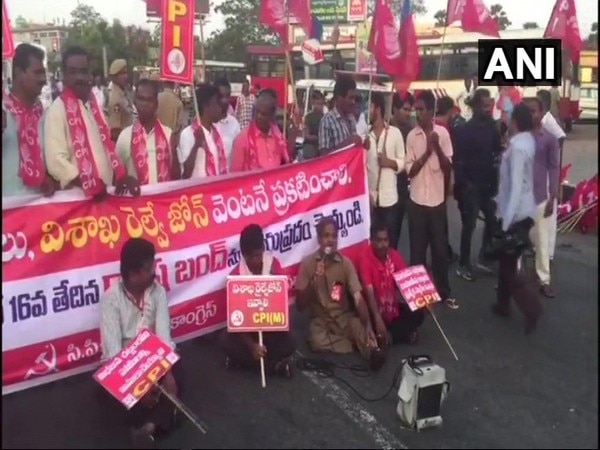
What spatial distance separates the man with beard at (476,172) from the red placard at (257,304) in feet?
8.21

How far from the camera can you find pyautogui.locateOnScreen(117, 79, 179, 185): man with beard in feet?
14.3

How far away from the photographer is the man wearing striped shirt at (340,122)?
17.9 feet

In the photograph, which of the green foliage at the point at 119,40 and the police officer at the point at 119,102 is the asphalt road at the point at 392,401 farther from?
the green foliage at the point at 119,40

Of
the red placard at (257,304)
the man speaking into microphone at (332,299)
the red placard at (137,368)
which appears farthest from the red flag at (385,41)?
the red placard at (137,368)

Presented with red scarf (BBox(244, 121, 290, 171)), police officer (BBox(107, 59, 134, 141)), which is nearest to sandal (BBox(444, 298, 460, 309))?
red scarf (BBox(244, 121, 290, 171))

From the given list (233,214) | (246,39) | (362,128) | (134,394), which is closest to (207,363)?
(233,214)

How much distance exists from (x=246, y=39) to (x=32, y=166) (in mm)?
25388

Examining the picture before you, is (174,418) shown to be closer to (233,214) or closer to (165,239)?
(165,239)

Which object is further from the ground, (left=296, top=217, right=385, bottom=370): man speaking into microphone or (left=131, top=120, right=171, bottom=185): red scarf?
(left=131, top=120, right=171, bottom=185): red scarf

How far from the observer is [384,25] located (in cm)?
583

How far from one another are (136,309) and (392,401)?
1378 millimetres

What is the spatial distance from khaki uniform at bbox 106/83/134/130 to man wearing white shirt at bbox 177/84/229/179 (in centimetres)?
236

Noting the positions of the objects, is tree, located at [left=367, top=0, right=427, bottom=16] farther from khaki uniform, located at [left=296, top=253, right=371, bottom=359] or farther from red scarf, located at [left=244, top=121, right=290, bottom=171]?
khaki uniform, located at [left=296, top=253, right=371, bottom=359]

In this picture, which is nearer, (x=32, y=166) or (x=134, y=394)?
(x=134, y=394)
